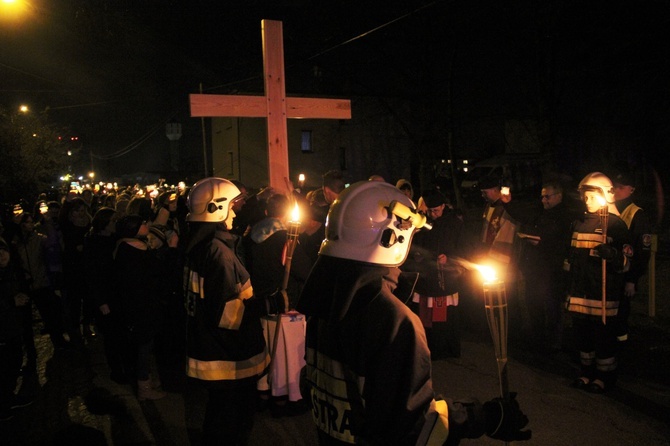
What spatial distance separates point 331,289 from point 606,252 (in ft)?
13.2

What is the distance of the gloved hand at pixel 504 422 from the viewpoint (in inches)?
89.0

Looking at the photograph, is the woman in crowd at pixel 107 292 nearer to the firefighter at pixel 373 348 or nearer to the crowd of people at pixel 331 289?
the crowd of people at pixel 331 289

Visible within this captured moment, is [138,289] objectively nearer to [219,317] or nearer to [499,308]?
[219,317]

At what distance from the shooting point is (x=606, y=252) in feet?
17.1

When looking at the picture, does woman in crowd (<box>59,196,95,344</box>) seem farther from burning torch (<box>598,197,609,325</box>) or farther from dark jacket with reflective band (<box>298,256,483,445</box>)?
burning torch (<box>598,197,609,325</box>)

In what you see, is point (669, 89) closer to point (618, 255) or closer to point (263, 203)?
point (618, 255)

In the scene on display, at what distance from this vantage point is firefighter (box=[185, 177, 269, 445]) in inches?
147

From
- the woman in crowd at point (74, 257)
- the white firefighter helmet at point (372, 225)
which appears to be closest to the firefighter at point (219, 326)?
the white firefighter helmet at point (372, 225)

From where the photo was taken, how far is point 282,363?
5094 mm

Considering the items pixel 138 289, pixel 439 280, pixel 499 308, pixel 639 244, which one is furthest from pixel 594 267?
pixel 138 289

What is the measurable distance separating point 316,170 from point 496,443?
32300mm

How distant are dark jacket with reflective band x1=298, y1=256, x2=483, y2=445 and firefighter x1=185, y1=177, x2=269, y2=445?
1417 mm

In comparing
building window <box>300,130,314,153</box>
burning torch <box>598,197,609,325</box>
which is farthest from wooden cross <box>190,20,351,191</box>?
building window <box>300,130,314,153</box>

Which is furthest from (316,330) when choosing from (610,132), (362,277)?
(610,132)
